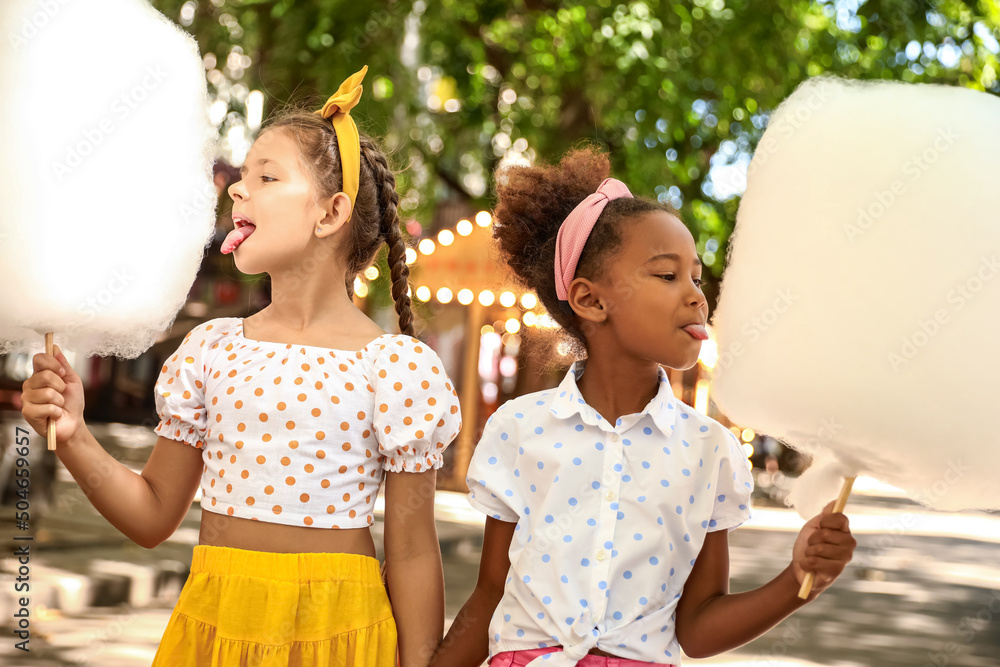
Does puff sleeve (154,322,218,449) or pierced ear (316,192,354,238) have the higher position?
pierced ear (316,192,354,238)

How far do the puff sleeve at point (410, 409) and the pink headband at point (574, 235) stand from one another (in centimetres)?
29

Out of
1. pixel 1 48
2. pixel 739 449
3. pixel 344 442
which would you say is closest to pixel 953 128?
pixel 739 449

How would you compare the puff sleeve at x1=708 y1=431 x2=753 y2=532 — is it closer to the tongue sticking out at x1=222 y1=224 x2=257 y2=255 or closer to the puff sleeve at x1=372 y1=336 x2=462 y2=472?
the puff sleeve at x1=372 y1=336 x2=462 y2=472

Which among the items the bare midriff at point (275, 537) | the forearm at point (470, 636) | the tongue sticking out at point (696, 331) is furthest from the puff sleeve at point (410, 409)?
the tongue sticking out at point (696, 331)

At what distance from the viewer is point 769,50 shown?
618cm

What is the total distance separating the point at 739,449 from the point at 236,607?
90cm

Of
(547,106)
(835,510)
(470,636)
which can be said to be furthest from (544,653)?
(547,106)

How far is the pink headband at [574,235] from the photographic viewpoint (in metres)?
1.88

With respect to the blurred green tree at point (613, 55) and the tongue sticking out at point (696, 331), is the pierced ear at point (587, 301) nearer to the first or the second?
the tongue sticking out at point (696, 331)

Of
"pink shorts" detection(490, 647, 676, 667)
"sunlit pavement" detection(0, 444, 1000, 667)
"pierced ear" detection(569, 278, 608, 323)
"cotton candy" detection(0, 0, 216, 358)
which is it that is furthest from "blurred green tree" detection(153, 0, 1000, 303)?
"pink shorts" detection(490, 647, 676, 667)

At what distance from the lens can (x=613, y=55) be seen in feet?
20.5

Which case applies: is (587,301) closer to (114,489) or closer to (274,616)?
(274,616)

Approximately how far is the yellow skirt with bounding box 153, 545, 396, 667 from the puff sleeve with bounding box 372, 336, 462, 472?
20 cm

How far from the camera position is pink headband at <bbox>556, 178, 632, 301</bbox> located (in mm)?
1883
